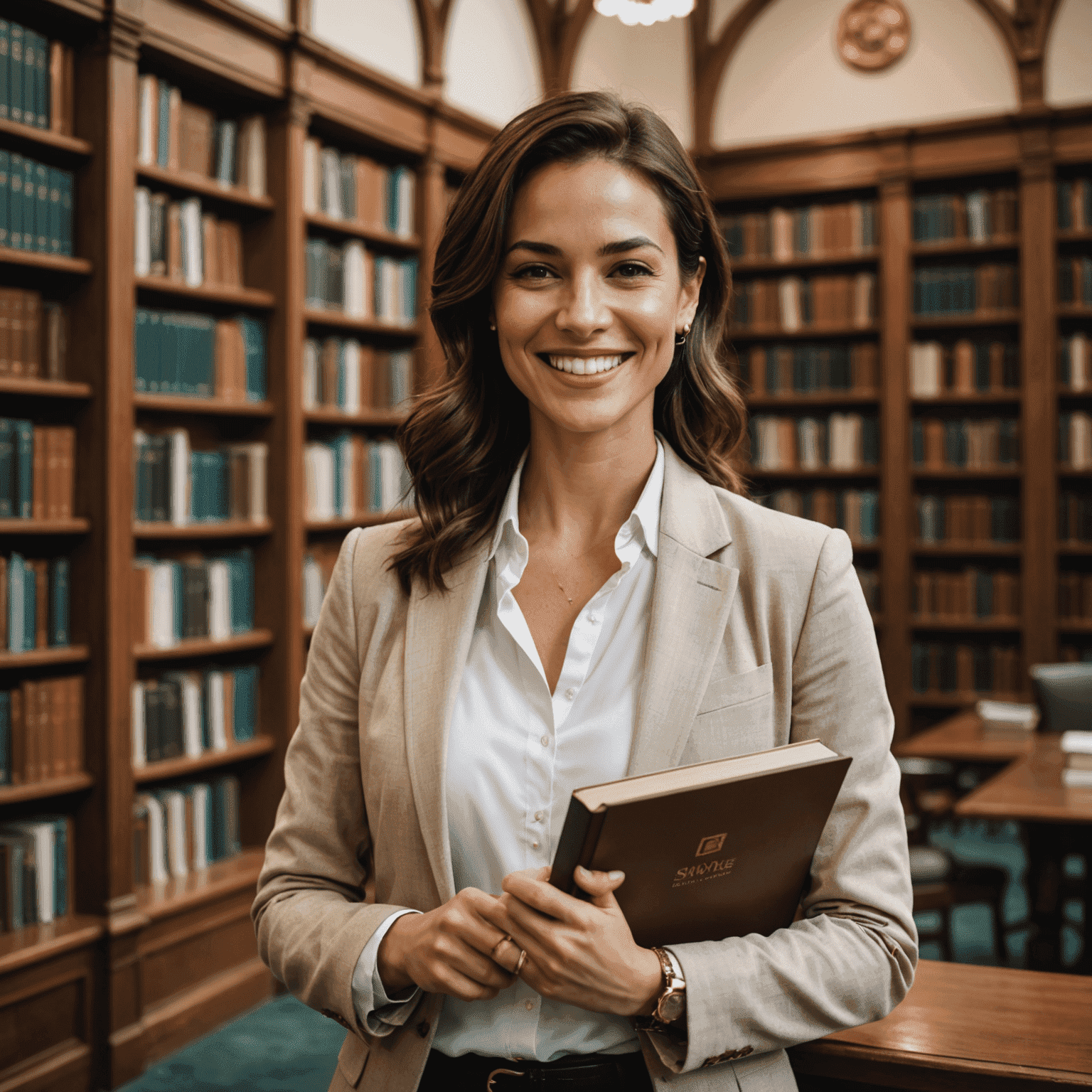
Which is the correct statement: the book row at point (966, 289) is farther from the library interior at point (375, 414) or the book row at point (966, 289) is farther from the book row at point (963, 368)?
the book row at point (963, 368)

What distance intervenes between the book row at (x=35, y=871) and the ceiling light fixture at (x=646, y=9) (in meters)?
3.40

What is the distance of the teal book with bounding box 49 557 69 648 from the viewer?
335 centimetres

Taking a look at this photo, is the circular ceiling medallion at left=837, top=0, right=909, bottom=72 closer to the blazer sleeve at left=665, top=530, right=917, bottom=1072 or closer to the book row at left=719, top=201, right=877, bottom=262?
the book row at left=719, top=201, right=877, bottom=262

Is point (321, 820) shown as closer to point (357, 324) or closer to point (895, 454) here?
point (357, 324)

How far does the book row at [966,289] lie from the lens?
19.1 feet

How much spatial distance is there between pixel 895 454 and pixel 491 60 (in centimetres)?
294

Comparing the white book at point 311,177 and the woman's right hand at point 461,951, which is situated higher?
the white book at point 311,177

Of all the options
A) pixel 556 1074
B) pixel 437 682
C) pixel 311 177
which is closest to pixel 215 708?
pixel 311 177

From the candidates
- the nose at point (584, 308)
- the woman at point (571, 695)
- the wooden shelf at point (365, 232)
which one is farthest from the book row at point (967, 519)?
the nose at point (584, 308)

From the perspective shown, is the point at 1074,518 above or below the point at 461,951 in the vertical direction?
above

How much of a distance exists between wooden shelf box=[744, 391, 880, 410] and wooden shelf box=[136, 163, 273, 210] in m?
3.00

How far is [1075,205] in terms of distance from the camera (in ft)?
18.5

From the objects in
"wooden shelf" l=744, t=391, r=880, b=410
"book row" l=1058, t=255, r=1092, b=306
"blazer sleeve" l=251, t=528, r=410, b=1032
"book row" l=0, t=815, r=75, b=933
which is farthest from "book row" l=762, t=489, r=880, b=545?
"blazer sleeve" l=251, t=528, r=410, b=1032

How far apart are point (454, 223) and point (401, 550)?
396 mm
